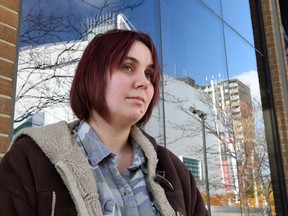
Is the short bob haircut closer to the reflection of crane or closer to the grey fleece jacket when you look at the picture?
the grey fleece jacket

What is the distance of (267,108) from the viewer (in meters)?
5.54

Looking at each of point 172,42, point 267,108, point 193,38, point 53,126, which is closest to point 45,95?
point 53,126

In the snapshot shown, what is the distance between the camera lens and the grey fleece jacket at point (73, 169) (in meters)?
0.84

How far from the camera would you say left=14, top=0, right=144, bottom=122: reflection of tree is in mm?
2102

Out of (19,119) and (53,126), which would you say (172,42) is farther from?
(53,126)

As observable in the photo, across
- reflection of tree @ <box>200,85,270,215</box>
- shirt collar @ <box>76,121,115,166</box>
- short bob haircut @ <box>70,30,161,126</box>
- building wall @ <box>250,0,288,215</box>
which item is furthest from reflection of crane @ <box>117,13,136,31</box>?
building wall @ <box>250,0,288,215</box>

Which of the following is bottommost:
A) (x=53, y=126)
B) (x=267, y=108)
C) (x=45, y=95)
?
(x=53, y=126)

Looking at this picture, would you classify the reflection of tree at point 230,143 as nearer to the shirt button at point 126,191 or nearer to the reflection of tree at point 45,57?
the reflection of tree at point 45,57

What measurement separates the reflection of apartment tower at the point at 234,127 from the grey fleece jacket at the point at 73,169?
310 cm

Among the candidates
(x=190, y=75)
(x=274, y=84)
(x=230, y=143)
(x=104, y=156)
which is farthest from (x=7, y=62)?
(x=274, y=84)

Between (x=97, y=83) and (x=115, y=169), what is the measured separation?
0.24 metres

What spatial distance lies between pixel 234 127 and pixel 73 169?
389cm

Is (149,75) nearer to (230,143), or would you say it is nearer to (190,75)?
(190,75)

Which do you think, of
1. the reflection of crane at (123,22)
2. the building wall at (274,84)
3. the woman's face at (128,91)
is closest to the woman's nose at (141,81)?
the woman's face at (128,91)
